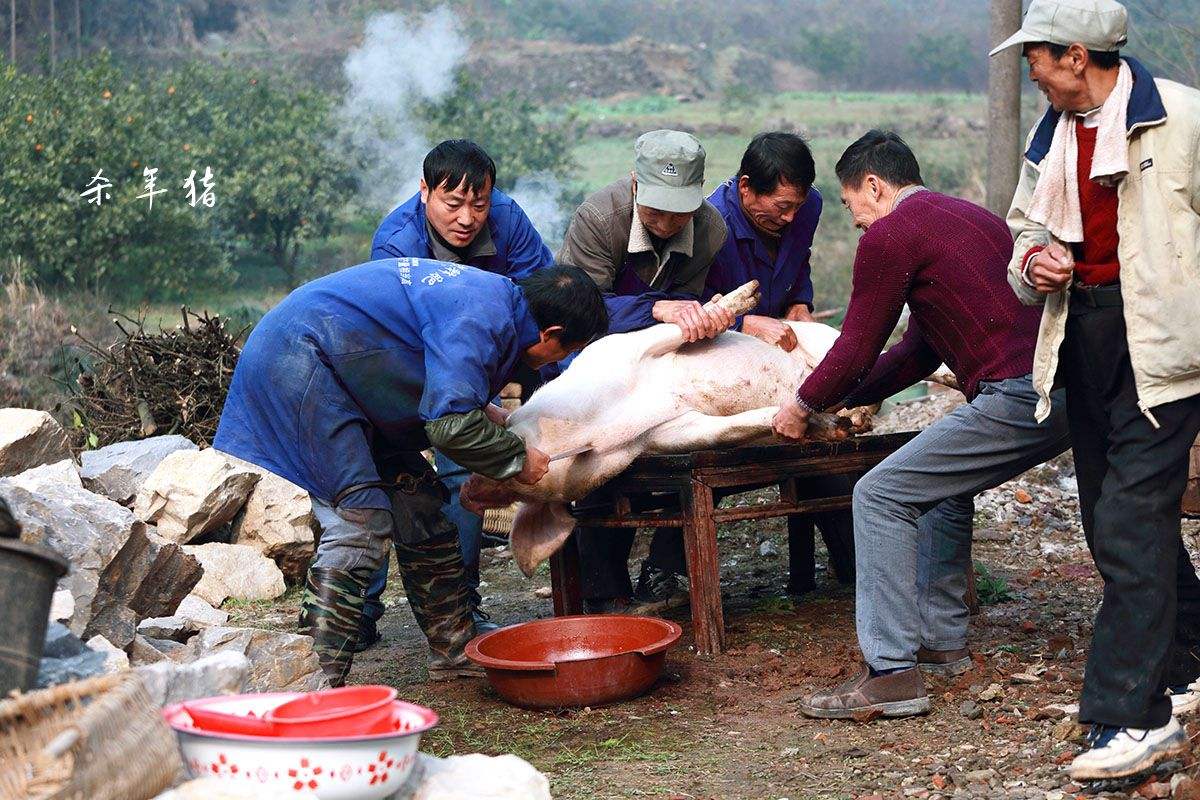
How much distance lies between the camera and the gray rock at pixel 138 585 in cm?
475

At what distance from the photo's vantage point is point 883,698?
Answer: 4715 millimetres

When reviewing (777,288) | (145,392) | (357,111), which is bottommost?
(145,392)

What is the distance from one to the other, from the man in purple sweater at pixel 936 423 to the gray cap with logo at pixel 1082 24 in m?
0.95

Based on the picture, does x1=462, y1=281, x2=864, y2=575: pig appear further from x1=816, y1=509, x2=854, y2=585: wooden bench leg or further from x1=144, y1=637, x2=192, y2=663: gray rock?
x1=144, y1=637, x2=192, y2=663: gray rock

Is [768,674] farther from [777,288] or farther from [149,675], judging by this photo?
[149,675]

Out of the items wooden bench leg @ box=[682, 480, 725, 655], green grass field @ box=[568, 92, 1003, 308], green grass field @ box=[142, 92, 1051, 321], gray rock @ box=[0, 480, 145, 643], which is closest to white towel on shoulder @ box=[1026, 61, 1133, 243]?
wooden bench leg @ box=[682, 480, 725, 655]

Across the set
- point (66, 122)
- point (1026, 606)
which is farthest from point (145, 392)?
point (1026, 606)

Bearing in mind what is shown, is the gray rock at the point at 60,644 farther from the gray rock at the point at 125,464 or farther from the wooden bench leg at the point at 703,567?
the gray rock at the point at 125,464

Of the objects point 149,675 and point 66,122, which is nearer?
point 149,675

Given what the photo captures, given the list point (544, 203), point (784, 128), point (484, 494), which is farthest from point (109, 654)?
point (784, 128)

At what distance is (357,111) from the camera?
1316 cm

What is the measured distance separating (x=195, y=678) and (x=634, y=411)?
2.52m

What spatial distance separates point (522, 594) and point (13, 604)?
14.7ft

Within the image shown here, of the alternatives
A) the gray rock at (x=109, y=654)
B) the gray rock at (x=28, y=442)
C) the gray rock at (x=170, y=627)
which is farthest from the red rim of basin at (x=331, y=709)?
the gray rock at (x=28, y=442)
